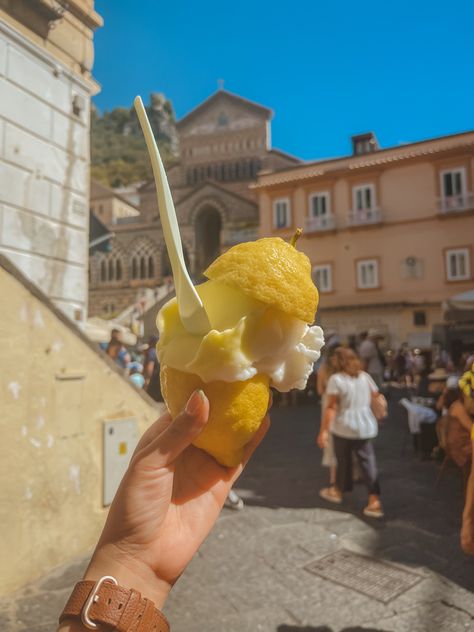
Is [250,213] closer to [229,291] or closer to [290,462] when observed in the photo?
[290,462]

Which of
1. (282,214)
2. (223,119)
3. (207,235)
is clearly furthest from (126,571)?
(223,119)

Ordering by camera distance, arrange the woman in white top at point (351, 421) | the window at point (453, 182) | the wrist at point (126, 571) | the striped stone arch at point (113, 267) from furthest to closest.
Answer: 1. the striped stone arch at point (113, 267)
2. the window at point (453, 182)
3. the woman in white top at point (351, 421)
4. the wrist at point (126, 571)

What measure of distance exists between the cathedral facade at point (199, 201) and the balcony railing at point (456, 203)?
54.7 ft

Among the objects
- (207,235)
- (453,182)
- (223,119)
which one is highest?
(223,119)

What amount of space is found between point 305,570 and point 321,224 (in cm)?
2289

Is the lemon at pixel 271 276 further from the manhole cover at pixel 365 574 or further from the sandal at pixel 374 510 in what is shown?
the sandal at pixel 374 510

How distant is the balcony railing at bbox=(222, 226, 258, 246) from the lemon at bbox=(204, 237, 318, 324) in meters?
32.7

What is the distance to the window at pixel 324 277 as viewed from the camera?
25.2 metres

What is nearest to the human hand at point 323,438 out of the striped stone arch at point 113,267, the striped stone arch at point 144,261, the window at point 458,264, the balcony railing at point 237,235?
the window at point 458,264

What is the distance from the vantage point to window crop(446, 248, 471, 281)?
22.4 meters

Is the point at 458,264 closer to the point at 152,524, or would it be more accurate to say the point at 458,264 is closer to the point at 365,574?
the point at 365,574

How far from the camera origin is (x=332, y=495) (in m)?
Answer: 5.64

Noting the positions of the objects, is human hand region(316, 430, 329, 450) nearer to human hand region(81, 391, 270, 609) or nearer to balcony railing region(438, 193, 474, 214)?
human hand region(81, 391, 270, 609)

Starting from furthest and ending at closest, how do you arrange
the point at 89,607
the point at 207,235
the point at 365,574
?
the point at 207,235
the point at 365,574
the point at 89,607
